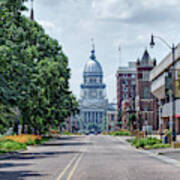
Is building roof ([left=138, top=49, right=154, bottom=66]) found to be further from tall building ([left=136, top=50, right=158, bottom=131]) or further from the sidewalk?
the sidewalk

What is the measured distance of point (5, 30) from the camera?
32250mm

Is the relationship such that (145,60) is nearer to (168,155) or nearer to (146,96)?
(146,96)

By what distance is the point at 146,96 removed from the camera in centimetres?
13625

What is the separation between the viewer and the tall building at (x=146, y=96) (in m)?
129

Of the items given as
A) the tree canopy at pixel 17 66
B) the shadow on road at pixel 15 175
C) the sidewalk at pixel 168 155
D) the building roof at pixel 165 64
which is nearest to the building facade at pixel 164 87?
the building roof at pixel 165 64

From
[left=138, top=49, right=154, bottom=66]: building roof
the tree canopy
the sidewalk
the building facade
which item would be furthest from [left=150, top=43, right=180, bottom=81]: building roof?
[left=138, top=49, right=154, bottom=66]: building roof

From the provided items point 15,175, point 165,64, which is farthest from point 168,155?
point 165,64

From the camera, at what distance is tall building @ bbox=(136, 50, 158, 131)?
129 m

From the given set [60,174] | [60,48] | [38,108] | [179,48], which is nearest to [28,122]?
[38,108]

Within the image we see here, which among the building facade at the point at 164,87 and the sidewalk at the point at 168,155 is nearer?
the sidewalk at the point at 168,155

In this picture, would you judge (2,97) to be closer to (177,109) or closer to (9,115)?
(9,115)

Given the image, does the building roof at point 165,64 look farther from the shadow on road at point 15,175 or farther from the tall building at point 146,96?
the shadow on road at point 15,175

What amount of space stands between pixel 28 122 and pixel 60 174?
41170 millimetres

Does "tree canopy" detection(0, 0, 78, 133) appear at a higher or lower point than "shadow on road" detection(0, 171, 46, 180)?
higher
